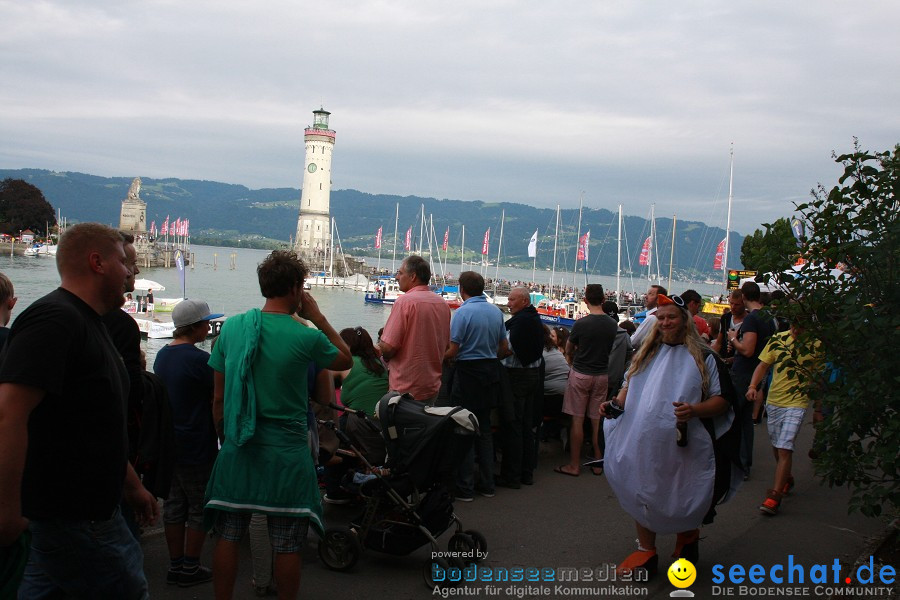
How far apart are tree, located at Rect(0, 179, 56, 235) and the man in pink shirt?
393 feet

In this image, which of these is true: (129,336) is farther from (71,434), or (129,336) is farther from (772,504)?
(772,504)

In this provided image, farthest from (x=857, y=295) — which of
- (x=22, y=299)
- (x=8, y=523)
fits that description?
(x=22, y=299)

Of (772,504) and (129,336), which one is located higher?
(129,336)

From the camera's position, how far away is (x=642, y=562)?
4.61 meters

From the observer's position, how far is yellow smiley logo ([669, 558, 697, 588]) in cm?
453

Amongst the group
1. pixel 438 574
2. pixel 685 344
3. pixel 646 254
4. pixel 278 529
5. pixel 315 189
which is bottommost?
pixel 438 574

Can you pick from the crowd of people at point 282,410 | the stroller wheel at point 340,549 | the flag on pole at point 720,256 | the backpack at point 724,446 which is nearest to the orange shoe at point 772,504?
the crowd of people at point 282,410

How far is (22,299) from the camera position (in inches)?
2079

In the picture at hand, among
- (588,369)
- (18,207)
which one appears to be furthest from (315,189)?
(588,369)

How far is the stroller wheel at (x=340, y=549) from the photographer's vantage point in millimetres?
4621

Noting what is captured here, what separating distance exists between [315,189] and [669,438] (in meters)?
124

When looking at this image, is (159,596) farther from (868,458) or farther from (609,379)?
(609,379)

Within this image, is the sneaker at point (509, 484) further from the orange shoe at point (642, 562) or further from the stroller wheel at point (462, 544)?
the orange shoe at point (642, 562)

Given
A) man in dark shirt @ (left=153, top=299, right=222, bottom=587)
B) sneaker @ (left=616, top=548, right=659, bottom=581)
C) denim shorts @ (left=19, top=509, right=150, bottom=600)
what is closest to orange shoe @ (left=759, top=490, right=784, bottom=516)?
sneaker @ (left=616, top=548, right=659, bottom=581)
